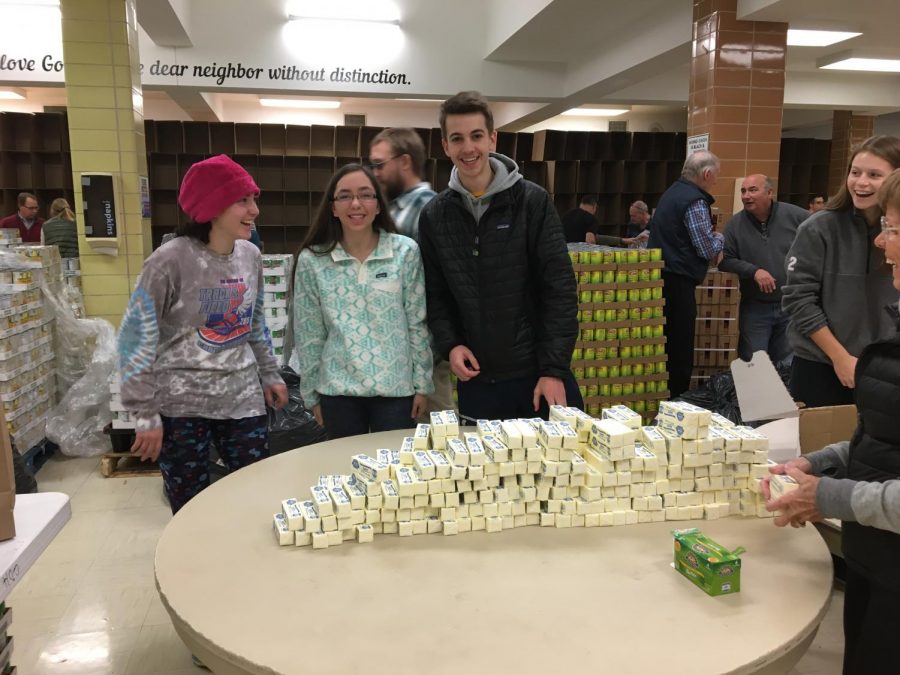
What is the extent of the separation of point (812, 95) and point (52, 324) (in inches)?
386

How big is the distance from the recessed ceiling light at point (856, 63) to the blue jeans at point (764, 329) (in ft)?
16.6

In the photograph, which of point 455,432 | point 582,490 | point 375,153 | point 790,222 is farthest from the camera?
point 790,222

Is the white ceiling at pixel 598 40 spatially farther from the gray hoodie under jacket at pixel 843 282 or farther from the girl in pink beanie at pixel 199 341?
the girl in pink beanie at pixel 199 341

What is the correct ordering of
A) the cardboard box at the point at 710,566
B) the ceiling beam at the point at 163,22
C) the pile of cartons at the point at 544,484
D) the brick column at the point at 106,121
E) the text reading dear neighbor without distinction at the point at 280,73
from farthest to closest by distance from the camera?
1. the text reading dear neighbor without distinction at the point at 280,73
2. the ceiling beam at the point at 163,22
3. the brick column at the point at 106,121
4. the pile of cartons at the point at 544,484
5. the cardboard box at the point at 710,566

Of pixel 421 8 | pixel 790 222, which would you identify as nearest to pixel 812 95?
pixel 421 8

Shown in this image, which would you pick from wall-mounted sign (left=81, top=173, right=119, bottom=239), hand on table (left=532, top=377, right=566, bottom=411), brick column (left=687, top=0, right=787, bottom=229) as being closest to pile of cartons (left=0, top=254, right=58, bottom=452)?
wall-mounted sign (left=81, top=173, right=119, bottom=239)

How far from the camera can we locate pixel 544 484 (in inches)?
60.2

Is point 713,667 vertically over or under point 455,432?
under

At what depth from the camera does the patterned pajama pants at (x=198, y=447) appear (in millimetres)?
2215

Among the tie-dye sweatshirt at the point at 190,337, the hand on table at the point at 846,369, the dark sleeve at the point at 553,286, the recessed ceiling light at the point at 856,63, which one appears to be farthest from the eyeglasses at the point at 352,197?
the recessed ceiling light at the point at 856,63

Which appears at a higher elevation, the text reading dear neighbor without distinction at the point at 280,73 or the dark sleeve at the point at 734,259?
the text reading dear neighbor without distinction at the point at 280,73

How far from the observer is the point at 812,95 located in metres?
9.60

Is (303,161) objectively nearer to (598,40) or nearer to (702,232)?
(598,40)

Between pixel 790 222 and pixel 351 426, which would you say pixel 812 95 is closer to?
pixel 790 222
